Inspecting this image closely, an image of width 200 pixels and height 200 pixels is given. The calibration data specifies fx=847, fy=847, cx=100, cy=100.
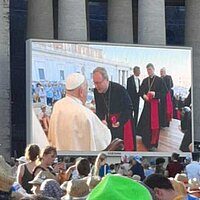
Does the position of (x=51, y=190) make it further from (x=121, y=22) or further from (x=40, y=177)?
(x=121, y=22)

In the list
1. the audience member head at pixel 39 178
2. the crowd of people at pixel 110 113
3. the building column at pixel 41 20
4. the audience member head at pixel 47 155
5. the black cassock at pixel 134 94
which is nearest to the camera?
the audience member head at pixel 39 178

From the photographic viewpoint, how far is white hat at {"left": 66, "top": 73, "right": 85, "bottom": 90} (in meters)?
35.0

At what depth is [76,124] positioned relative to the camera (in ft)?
114

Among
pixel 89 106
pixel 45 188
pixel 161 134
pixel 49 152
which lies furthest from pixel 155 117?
pixel 45 188

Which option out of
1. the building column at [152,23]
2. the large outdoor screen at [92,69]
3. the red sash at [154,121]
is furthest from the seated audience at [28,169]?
the building column at [152,23]

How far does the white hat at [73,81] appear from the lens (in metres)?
35.0

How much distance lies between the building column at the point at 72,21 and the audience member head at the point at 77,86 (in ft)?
18.3

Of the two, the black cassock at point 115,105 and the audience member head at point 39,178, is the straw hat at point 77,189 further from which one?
the black cassock at point 115,105

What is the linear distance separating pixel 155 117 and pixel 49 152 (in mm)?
25424

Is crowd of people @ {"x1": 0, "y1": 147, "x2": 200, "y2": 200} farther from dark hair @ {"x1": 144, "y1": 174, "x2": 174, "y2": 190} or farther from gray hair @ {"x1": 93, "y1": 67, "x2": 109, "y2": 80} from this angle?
gray hair @ {"x1": 93, "y1": 67, "x2": 109, "y2": 80}

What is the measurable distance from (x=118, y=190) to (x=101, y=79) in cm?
3069

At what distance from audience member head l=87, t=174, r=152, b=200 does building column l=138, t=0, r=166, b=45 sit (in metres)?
36.7

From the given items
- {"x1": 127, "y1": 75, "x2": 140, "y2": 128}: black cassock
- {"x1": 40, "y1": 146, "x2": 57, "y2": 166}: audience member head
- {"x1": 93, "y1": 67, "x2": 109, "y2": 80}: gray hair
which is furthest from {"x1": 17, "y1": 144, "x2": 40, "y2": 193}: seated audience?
{"x1": 127, "y1": 75, "x2": 140, "y2": 128}: black cassock

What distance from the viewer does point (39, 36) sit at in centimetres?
4372
